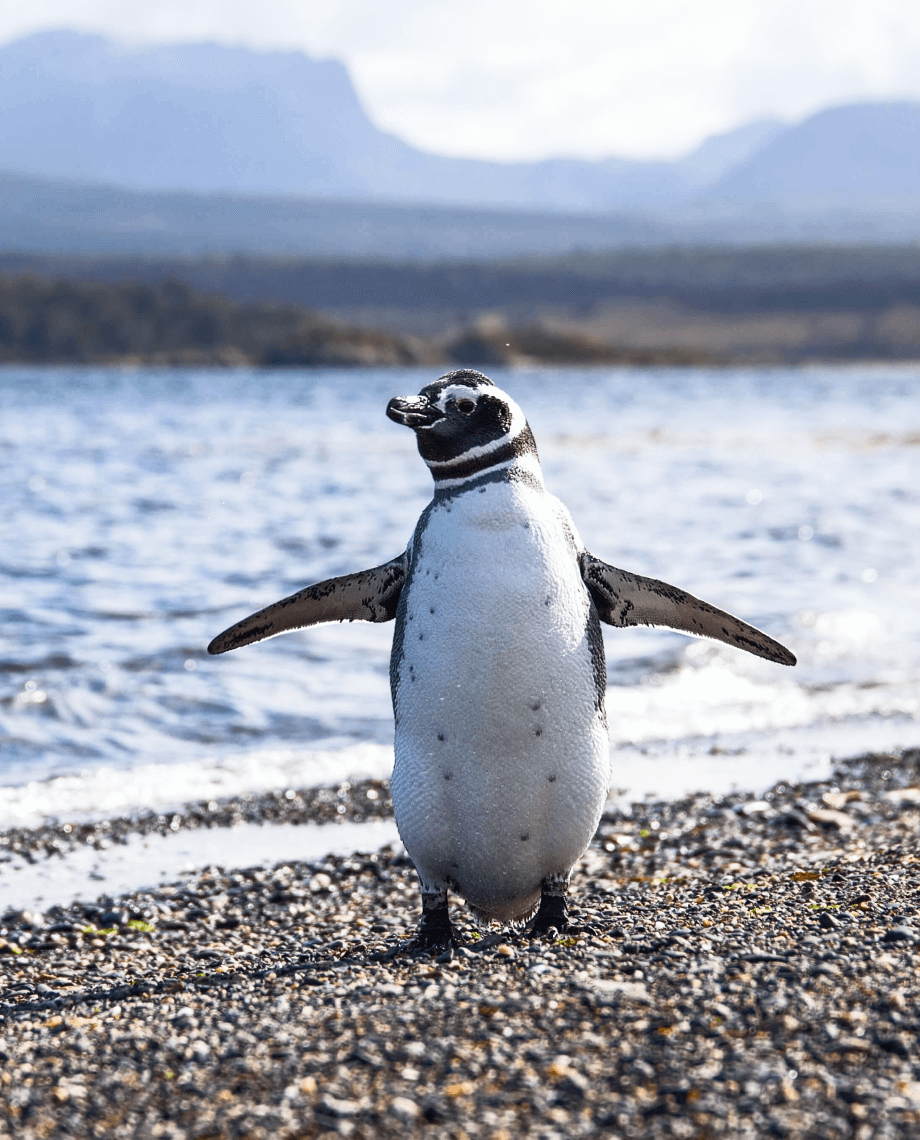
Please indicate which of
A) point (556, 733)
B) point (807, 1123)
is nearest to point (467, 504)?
point (556, 733)

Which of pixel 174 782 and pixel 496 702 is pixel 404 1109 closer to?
pixel 496 702

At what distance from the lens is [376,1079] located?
110 inches

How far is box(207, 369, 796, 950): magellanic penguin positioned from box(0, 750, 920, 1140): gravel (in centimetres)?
24

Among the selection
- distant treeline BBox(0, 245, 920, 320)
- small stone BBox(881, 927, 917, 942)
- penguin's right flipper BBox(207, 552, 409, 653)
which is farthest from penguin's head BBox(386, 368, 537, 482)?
distant treeline BBox(0, 245, 920, 320)

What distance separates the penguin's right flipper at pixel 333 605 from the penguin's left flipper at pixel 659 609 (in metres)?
0.57

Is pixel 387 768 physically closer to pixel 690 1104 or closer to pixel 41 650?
pixel 41 650

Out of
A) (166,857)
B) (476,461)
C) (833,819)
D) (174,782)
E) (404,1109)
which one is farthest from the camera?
(174,782)

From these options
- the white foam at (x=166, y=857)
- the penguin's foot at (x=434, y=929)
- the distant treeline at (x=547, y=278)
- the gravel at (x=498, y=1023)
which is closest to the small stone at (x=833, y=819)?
the gravel at (x=498, y=1023)

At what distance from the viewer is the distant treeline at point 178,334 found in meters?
86.8

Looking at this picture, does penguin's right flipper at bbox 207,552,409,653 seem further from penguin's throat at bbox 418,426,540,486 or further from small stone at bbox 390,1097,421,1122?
small stone at bbox 390,1097,421,1122

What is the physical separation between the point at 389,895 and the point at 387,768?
1.96 meters

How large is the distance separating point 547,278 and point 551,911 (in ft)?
402

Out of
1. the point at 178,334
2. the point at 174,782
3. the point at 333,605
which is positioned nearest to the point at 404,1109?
the point at 333,605

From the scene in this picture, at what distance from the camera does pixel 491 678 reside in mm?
3859
